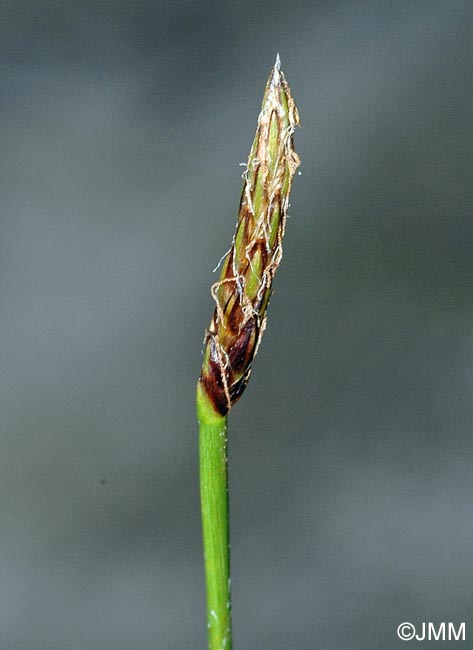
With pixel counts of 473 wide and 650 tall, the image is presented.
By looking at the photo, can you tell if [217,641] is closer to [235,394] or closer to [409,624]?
[235,394]

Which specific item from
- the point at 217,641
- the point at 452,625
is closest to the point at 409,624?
the point at 452,625

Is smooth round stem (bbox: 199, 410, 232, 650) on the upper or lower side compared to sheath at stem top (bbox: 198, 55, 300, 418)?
lower

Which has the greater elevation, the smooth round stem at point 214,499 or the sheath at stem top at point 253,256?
the sheath at stem top at point 253,256

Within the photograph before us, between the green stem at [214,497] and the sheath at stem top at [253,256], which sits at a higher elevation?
the sheath at stem top at [253,256]
